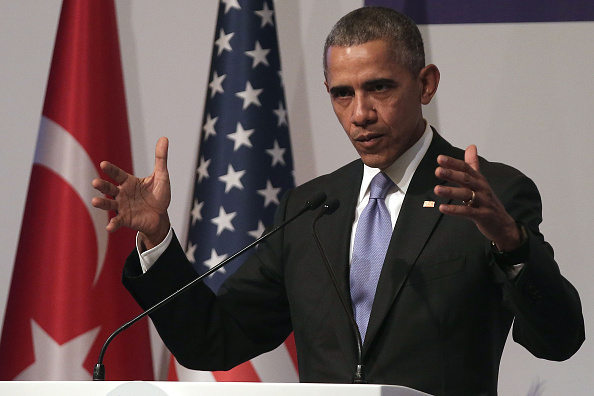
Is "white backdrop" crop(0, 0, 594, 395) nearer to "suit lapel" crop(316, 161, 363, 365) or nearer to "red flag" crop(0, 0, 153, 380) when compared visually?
"red flag" crop(0, 0, 153, 380)

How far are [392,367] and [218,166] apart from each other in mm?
1382

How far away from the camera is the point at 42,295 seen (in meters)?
2.96

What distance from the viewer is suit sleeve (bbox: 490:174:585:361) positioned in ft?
5.48

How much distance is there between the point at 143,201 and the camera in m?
→ 1.99

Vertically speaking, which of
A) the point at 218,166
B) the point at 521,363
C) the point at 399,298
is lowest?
the point at 521,363

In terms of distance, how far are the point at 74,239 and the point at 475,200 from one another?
1.83 metres

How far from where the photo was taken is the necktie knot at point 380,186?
213 cm

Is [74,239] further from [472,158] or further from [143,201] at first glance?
[472,158]

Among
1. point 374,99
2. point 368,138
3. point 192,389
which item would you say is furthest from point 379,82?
point 192,389

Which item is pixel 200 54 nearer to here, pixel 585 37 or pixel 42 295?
pixel 42 295

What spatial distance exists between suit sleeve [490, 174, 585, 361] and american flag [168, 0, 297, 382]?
1.27 meters

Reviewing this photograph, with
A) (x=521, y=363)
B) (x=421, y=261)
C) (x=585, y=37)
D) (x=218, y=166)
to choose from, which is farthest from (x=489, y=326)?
(x=585, y=37)

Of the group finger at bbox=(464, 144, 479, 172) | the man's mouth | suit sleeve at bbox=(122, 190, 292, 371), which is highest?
the man's mouth

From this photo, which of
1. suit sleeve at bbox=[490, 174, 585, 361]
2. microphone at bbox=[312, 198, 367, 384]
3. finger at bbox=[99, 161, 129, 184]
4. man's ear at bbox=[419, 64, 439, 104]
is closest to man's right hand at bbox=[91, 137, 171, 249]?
finger at bbox=[99, 161, 129, 184]
